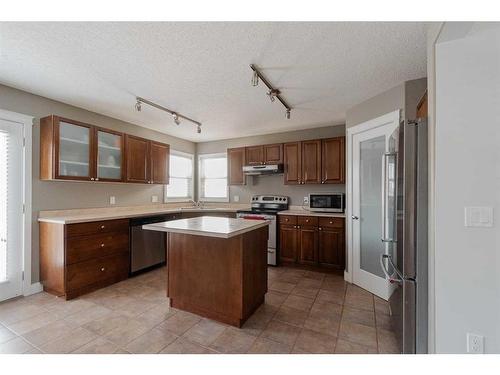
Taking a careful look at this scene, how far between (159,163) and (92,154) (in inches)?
45.9

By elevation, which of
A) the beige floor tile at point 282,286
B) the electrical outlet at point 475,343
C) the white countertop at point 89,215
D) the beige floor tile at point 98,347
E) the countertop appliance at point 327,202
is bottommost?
the beige floor tile at point 282,286

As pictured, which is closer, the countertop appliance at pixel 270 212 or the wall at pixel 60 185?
the wall at pixel 60 185

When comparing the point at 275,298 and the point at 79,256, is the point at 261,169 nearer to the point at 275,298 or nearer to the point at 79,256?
the point at 275,298

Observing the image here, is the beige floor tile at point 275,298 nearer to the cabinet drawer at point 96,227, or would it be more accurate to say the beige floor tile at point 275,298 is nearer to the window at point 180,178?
the cabinet drawer at point 96,227

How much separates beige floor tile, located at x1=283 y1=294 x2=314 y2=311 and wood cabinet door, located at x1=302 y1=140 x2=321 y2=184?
1965 millimetres

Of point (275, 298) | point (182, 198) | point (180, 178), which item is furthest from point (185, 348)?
point (180, 178)

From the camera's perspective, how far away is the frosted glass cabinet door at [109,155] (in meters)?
3.30

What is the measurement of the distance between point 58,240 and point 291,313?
9.06 feet

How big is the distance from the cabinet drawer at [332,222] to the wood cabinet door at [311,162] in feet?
Answer: 2.30

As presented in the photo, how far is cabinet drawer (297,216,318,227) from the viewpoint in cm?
370

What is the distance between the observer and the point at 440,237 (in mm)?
1419

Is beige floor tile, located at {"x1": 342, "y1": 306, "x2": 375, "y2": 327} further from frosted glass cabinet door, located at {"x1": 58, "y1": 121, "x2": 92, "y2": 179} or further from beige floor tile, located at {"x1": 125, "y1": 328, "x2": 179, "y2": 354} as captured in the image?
frosted glass cabinet door, located at {"x1": 58, "y1": 121, "x2": 92, "y2": 179}

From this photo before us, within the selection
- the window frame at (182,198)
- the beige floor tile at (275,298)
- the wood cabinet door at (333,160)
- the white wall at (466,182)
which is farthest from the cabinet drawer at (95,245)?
the white wall at (466,182)
